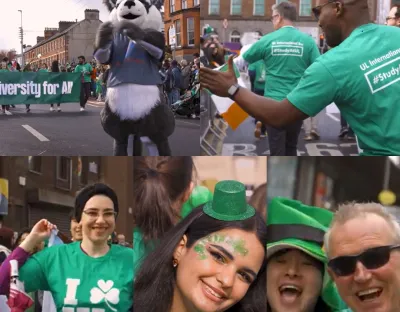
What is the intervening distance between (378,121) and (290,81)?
1.40 feet

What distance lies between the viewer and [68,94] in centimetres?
262

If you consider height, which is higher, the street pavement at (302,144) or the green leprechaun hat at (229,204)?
the street pavement at (302,144)

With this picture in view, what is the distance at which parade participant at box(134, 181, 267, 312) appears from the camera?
265cm

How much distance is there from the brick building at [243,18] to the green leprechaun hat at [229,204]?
2.31 ft

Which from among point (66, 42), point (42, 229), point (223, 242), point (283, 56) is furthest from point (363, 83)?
point (42, 229)

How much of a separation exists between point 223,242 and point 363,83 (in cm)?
101

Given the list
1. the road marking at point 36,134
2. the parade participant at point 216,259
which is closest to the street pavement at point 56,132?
the road marking at point 36,134

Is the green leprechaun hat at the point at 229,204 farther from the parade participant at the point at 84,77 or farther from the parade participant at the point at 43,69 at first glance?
the parade participant at the point at 43,69

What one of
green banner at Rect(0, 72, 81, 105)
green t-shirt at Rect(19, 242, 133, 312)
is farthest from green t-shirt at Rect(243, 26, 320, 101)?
green t-shirt at Rect(19, 242, 133, 312)

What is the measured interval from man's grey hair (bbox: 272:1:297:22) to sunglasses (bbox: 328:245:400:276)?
1.11m

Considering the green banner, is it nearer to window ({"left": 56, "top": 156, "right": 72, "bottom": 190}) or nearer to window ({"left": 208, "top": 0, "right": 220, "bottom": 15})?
window ({"left": 56, "top": 156, "right": 72, "bottom": 190})

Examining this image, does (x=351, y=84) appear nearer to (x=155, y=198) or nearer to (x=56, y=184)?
(x=155, y=198)

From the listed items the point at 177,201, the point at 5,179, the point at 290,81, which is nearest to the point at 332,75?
the point at 290,81

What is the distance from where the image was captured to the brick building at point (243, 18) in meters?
2.41
